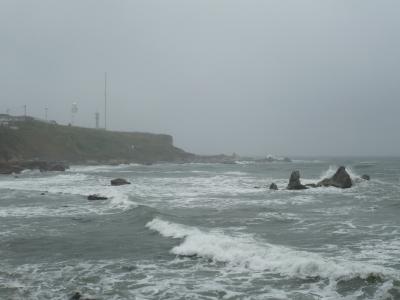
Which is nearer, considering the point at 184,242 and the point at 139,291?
the point at 139,291

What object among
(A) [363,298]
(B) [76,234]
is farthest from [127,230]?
(A) [363,298]

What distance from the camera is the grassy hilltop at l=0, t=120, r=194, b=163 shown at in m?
105

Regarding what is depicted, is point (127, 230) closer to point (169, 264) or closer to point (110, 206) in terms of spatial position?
point (169, 264)

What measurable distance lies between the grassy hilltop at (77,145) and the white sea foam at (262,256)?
78.7m

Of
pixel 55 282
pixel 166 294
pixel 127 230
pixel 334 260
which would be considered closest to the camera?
pixel 166 294

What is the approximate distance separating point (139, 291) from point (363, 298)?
5387mm

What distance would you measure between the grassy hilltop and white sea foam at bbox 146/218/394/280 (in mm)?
78732

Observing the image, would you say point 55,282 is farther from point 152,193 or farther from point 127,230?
point 152,193

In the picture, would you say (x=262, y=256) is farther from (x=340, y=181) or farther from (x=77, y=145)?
(x=77, y=145)

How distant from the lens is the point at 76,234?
753 inches

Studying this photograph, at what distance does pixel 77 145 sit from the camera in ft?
437

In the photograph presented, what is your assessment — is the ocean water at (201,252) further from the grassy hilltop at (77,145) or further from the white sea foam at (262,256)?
the grassy hilltop at (77,145)

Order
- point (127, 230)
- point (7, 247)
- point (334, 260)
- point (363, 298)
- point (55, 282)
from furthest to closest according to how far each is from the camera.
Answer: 1. point (127, 230)
2. point (7, 247)
3. point (334, 260)
4. point (55, 282)
5. point (363, 298)

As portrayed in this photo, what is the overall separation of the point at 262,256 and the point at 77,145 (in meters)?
124
